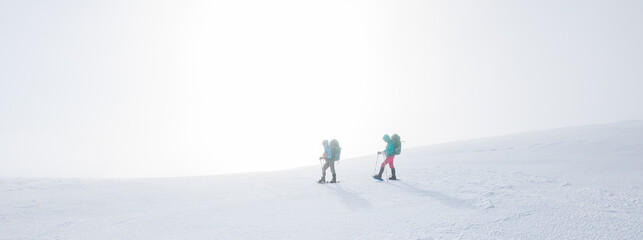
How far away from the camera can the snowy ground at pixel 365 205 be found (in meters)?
6.41

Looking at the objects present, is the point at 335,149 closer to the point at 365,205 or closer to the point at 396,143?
the point at 396,143

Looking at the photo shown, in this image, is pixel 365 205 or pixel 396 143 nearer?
pixel 365 205

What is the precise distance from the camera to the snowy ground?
6410 mm

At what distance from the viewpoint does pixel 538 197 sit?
8266 millimetres

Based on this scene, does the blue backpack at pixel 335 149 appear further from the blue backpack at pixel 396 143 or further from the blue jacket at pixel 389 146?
the blue backpack at pixel 396 143

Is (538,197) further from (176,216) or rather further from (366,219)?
(176,216)

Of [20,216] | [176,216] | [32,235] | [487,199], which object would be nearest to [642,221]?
[487,199]

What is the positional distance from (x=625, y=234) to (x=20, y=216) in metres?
14.2

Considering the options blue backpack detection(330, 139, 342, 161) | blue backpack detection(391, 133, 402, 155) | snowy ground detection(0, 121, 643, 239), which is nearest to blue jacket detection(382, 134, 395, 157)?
blue backpack detection(391, 133, 402, 155)

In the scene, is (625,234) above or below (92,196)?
below

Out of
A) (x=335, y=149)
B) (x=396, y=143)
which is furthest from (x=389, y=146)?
(x=335, y=149)

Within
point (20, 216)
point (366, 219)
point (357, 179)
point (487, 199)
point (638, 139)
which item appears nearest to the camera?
point (366, 219)

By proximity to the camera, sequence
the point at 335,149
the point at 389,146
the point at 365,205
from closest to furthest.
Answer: the point at 365,205 → the point at 389,146 → the point at 335,149

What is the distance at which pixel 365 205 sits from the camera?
27.6ft
